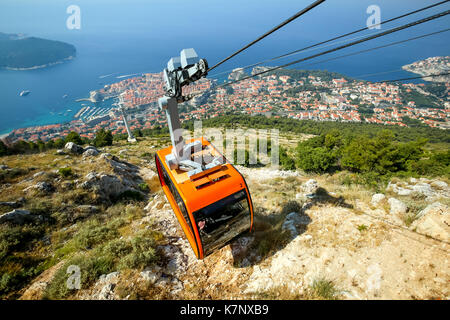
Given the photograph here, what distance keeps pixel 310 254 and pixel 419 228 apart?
424cm

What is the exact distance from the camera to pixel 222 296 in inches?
251

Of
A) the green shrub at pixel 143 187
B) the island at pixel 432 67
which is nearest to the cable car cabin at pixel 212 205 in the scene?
the green shrub at pixel 143 187

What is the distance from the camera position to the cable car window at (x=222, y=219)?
6094 millimetres

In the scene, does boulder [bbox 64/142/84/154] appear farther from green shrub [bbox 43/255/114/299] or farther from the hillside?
green shrub [bbox 43/255/114/299]

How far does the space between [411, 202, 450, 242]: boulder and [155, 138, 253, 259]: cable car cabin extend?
6.53 m

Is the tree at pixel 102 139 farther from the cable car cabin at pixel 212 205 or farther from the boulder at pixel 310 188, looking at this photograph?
the boulder at pixel 310 188

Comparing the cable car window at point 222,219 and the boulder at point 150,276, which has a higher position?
the cable car window at point 222,219

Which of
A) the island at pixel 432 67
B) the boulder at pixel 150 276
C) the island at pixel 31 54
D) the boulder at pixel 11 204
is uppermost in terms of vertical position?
the island at pixel 31 54

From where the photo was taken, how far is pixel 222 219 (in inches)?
252

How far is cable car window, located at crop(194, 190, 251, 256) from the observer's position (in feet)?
20.0

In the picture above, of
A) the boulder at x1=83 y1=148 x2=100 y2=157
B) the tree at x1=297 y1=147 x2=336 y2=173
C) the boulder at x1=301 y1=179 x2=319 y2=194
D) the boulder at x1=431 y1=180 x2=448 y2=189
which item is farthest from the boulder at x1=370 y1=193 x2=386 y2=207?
the boulder at x1=83 y1=148 x2=100 y2=157

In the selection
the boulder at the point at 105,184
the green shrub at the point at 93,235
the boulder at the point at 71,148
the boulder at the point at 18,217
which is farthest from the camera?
the boulder at the point at 71,148

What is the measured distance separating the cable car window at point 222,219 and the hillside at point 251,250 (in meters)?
1.77

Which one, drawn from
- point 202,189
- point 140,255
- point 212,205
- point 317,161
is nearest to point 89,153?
point 140,255
